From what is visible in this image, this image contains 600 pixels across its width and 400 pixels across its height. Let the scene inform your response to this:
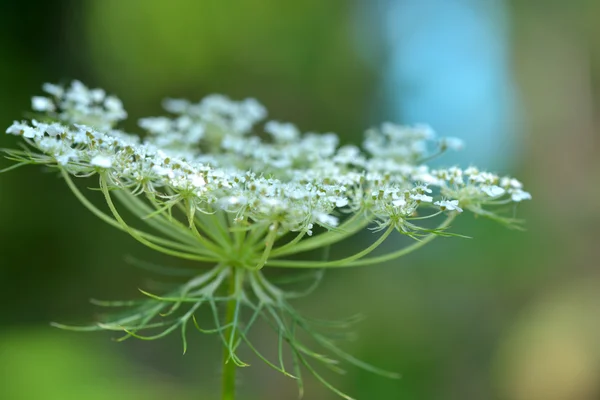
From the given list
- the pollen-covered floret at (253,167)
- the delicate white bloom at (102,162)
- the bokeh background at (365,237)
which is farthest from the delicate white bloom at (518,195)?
the bokeh background at (365,237)

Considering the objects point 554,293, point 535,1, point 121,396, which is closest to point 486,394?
point 554,293

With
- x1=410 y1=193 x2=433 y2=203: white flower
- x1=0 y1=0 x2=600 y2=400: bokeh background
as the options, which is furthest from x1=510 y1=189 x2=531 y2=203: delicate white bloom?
x1=0 y1=0 x2=600 y2=400: bokeh background

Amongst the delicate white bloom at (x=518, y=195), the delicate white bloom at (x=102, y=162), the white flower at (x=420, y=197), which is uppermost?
the delicate white bloom at (x=518, y=195)

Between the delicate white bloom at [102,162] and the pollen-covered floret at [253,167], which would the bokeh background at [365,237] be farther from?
the delicate white bloom at [102,162]

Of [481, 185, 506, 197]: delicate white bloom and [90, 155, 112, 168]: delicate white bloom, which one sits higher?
[481, 185, 506, 197]: delicate white bloom

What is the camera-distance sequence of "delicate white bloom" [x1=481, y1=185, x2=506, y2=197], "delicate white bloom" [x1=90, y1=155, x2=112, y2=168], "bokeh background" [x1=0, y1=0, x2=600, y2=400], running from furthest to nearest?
"bokeh background" [x1=0, y1=0, x2=600, y2=400], "delicate white bloom" [x1=481, y1=185, x2=506, y2=197], "delicate white bloom" [x1=90, y1=155, x2=112, y2=168]

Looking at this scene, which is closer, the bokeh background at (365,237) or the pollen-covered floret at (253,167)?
the pollen-covered floret at (253,167)

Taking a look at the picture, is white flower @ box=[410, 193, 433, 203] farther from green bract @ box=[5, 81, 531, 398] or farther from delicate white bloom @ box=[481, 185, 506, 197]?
delicate white bloom @ box=[481, 185, 506, 197]

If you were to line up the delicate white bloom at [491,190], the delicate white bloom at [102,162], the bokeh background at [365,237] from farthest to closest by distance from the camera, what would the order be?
the bokeh background at [365,237] < the delicate white bloom at [491,190] < the delicate white bloom at [102,162]
